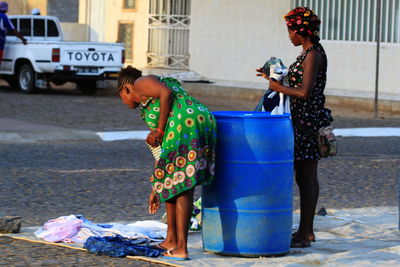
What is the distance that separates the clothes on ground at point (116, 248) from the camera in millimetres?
6770

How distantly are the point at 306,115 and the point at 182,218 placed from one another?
4.13 feet

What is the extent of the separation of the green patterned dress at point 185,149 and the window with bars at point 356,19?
16284 mm

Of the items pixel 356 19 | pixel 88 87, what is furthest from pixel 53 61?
pixel 356 19

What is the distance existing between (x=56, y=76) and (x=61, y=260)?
608 inches

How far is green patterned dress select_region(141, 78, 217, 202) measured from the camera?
661 cm

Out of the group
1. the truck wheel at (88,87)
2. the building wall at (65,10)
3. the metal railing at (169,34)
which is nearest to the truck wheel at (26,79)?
the truck wheel at (88,87)

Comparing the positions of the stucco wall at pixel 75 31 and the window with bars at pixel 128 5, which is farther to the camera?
the stucco wall at pixel 75 31

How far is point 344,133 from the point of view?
52.6 feet

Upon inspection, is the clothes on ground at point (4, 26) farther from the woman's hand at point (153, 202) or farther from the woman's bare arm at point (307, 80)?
the woman's hand at point (153, 202)

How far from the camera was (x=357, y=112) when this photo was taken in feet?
66.5

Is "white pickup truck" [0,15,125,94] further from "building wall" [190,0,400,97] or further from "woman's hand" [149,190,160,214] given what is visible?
"woman's hand" [149,190,160,214]

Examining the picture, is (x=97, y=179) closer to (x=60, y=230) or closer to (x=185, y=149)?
(x=60, y=230)

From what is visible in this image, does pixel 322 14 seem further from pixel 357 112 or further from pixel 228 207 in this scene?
pixel 228 207

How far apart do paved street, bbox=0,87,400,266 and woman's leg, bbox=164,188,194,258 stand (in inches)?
12.7
